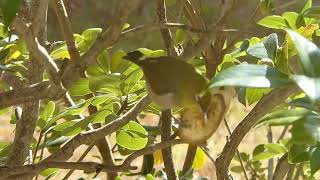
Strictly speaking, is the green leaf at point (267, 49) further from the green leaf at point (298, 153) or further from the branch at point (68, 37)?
the branch at point (68, 37)

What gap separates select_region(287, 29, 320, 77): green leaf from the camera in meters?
0.38

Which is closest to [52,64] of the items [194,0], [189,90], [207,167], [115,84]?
[189,90]

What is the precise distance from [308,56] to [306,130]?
0.06m

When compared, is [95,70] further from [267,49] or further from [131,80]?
[267,49]

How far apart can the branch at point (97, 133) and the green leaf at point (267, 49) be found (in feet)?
0.56

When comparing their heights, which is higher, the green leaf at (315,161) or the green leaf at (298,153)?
the green leaf at (315,161)

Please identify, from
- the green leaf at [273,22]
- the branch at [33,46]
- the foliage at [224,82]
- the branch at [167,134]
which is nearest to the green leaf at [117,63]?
the foliage at [224,82]

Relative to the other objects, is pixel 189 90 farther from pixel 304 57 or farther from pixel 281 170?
pixel 281 170

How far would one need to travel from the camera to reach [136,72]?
72cm

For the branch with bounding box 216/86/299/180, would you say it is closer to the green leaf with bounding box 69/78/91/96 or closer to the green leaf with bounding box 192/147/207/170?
the green leaf with bounding box 69/78/91/96

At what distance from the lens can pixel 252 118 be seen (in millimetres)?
596

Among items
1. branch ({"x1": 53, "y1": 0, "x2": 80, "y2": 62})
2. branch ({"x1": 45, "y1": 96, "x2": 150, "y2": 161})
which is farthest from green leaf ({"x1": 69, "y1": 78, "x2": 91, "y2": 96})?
branch ({"x1": 53, "y1": 0, "x2": 80, "y2": 62})

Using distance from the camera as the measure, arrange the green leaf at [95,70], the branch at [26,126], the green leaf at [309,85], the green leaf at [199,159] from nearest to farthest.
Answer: the green leaf at [309,85], the branch at [26,126], the green leaf at [95,70], the green leaf at [199,159]

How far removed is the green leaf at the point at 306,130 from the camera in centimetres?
42
